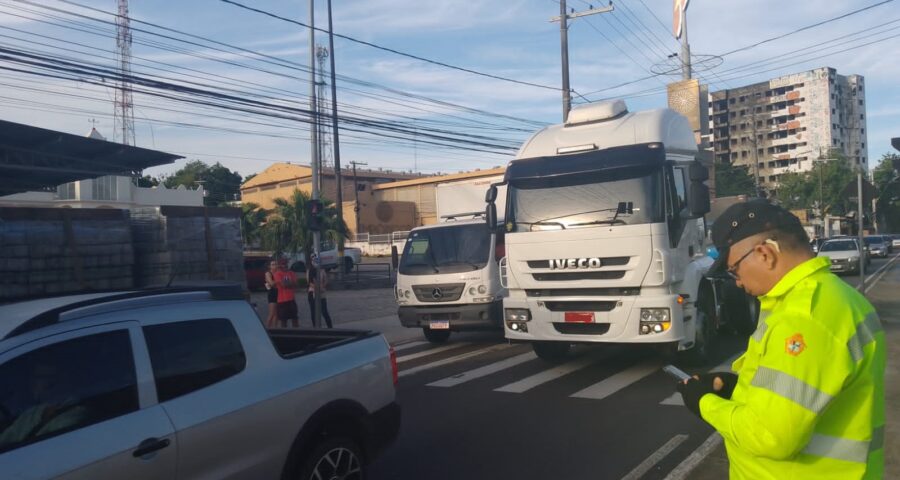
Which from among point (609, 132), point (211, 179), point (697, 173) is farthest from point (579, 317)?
point (211, 179)

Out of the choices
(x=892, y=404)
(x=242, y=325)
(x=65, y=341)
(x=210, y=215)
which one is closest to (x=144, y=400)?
(x=65, y=341)

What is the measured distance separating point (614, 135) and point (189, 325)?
731 centimetres

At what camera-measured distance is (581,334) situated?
952 centimetres

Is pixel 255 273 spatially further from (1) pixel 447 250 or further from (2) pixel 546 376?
(2) pixel 546 376

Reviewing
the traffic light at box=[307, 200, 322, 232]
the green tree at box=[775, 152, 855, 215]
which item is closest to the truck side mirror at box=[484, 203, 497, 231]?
the traffic light at box=[307, 200, 322, 232]

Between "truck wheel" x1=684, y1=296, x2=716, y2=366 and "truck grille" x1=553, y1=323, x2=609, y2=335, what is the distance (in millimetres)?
1384

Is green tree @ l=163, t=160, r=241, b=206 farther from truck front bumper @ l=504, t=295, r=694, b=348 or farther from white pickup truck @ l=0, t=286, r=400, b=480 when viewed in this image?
white pickup truck @ l=0, t=286, r=400, b=480

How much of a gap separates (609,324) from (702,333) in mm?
1834

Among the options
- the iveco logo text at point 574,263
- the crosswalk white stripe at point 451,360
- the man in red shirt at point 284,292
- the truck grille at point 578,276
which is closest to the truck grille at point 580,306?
the truck grille at point 578,276

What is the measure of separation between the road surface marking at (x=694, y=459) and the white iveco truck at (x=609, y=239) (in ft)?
7.88

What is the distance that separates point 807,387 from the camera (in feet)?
6.74

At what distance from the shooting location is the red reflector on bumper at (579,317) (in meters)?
9.42

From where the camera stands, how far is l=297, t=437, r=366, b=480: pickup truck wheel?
4.48m

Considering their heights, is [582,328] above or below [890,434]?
above
